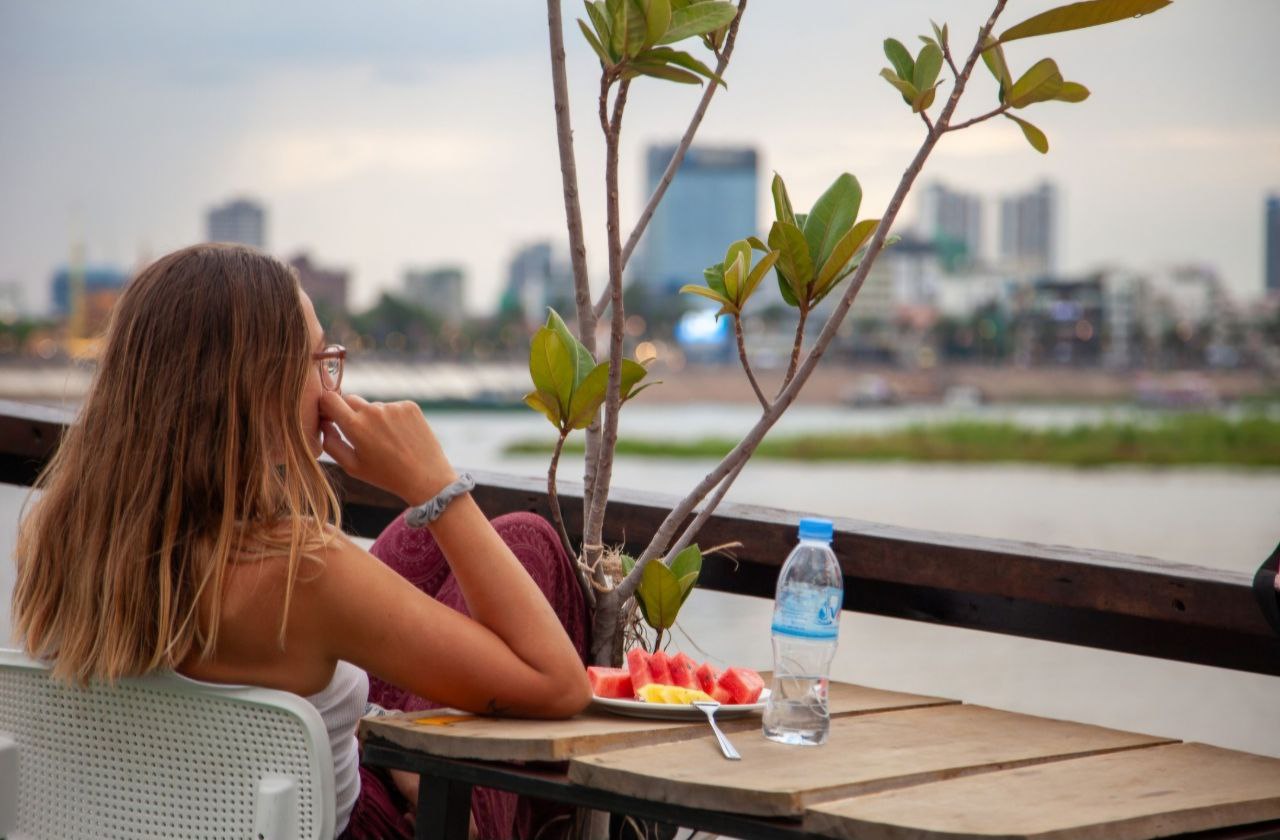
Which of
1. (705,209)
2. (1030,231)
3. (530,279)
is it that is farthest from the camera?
(1030,231)

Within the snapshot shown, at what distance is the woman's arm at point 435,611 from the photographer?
48.9 inches

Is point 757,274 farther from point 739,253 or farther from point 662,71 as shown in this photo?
point 662,71

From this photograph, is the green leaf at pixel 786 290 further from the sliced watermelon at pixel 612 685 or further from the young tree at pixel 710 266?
the sliced watermelon at pixel 612 685

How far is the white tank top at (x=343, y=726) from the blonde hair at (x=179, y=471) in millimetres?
151

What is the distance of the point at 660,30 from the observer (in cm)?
138

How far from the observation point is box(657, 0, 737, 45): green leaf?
55.3 inches

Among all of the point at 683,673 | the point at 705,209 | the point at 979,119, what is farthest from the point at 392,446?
the point at 705,209

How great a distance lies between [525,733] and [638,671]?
227 mm

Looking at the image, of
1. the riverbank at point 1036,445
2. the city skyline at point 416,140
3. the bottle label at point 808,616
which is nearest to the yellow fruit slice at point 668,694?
the bottle label at point 808,616

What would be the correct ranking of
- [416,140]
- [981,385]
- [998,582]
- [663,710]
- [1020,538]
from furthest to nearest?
[981,385], [416,140], [1020,538], [998,582], [663,710]

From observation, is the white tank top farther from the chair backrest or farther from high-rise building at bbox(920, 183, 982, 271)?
high-rise building at bbox(920, 183, 982, 271)

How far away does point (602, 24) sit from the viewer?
1.41 m

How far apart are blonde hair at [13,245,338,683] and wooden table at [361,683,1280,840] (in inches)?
8.3

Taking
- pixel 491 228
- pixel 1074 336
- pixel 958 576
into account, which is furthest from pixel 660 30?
pixel 1074 336
